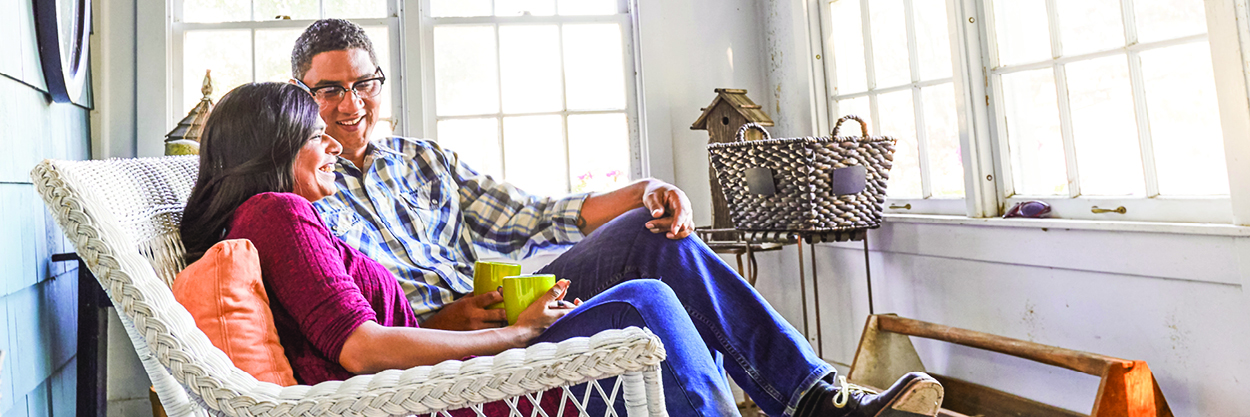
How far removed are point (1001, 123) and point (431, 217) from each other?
58.7 inches

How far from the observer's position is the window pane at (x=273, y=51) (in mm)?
2484

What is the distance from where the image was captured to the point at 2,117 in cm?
146

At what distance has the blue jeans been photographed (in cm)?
99

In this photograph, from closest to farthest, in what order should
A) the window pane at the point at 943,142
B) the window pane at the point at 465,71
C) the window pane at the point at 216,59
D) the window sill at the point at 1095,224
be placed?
the window sill at the point at 1095,224, the window pane at the point at 943,142, the window pane at the point at 216,59, the window pane at the point at 465,71

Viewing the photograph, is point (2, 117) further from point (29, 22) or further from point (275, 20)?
point (275, 20)

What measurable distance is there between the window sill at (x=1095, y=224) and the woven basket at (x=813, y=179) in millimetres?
176

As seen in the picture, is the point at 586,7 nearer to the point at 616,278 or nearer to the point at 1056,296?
the point at 616,278

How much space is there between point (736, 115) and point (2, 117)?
1.92 metres

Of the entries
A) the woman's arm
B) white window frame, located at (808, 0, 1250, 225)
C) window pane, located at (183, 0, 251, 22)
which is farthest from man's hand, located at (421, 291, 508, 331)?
window pane, located at (183, 0, 251, 22)

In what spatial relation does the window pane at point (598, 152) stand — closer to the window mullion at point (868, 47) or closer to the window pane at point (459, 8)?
the window pane at point (459, 8)

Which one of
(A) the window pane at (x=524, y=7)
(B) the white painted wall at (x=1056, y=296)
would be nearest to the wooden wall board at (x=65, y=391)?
(A) the window pane at (x=524, y=7)

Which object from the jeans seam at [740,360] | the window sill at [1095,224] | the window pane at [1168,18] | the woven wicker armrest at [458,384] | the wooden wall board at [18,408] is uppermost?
the window pane at [1168,18]

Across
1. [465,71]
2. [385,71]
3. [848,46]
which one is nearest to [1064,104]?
[848,46]

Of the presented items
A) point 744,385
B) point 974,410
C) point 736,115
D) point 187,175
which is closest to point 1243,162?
point 974,410
